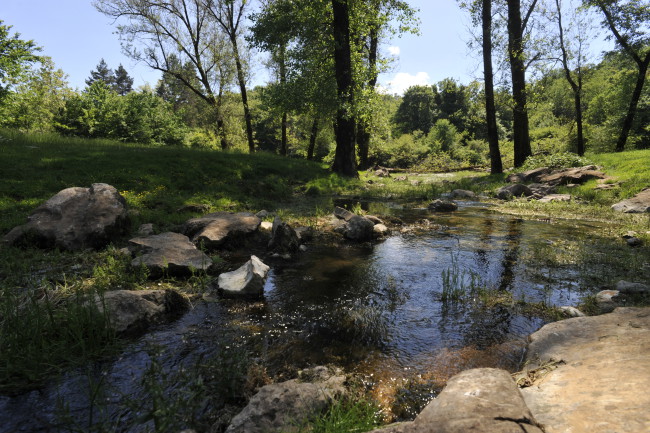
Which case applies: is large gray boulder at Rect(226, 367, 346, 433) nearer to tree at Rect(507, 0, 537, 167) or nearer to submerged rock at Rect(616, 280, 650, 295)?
submerged rock at Rect(616, 280, 650, 295)

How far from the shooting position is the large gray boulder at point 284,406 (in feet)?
8.32

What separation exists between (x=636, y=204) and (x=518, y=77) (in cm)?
1207

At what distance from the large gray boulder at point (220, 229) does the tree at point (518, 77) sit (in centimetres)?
1788

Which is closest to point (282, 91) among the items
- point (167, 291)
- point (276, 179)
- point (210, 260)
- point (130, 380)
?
point (276, 179)

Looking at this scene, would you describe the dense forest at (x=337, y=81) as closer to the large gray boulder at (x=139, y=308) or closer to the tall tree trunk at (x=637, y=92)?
the tall tree trunk at (x=637, y=92)

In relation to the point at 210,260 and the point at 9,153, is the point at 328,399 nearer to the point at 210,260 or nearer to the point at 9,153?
the point at 210,260

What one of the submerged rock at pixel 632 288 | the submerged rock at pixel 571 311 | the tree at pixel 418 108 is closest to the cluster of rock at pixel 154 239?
the submerged rock at pixel 571 311

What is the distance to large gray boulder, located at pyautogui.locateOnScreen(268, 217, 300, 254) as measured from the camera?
24.3 ft

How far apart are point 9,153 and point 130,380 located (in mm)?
12469

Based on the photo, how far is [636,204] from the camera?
35.1ft

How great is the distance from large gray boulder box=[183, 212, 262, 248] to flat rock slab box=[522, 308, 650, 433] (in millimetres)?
6043

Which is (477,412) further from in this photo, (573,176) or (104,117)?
(104,117)

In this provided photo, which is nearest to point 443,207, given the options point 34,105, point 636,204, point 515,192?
point 515,192

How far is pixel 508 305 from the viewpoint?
482cm
